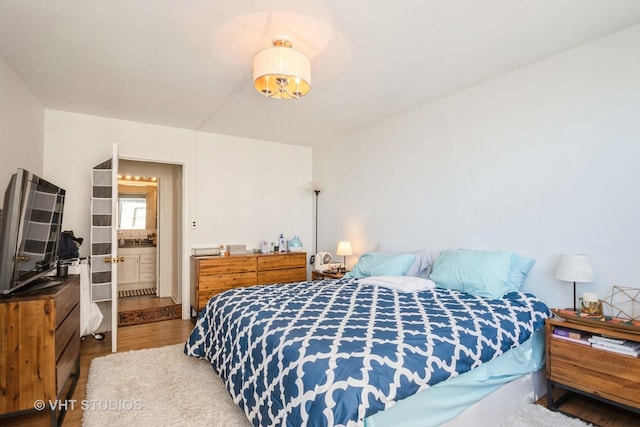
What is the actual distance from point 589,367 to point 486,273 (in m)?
0.85

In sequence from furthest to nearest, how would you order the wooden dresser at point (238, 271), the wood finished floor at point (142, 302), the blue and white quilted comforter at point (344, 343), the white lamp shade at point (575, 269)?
the wood finished floor at point (142, 302), the wooden dresser at point (238, 271), the white lamp shade at point (575, 269), the blue and white quilted comforter at point (344, 343)

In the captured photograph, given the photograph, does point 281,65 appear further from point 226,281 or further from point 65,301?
point 226,281

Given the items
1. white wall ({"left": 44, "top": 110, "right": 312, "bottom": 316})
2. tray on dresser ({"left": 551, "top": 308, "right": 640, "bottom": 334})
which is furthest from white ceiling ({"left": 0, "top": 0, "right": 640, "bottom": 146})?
tray on dresser ({"left": 551, "top": 308, "right": 640, "bottom": 334})

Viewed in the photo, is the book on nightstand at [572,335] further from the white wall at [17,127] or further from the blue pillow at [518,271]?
the white wall at [17,127]

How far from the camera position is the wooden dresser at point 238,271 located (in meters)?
4.21

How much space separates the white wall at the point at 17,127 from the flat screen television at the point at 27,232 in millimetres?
557

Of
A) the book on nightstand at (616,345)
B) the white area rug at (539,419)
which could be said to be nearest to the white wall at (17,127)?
the white area rug at (539,419)

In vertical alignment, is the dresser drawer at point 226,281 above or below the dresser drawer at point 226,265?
below

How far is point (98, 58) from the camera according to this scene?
8.53 ft

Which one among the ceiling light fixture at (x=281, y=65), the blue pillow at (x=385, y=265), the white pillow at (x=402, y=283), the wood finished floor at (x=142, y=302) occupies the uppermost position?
the ceiling light fixture at (x=281, y=65)

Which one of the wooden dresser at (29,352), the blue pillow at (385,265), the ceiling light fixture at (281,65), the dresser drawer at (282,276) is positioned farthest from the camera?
the dresser drawer at (282,276)

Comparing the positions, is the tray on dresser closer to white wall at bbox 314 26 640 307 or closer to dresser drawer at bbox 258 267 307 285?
white wall at bbox 314 26 640 307

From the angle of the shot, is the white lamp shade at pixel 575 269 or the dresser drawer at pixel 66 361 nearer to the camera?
the dresser drawer at pixel 66 361

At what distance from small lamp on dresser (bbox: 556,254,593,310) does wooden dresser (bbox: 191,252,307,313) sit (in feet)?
10.9
